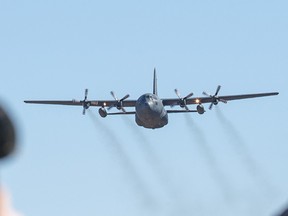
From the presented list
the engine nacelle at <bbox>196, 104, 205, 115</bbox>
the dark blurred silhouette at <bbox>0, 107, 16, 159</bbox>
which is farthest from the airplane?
the dark blurred silhouette at <bbox>0, 107, 16, 159</bbox>

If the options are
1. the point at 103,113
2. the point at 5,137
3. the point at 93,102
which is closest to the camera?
the point at 5,137

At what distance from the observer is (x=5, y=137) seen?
7691 millimetres

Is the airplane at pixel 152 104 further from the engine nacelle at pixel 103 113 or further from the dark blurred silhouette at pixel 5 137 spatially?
the dark blurred silhouette at pixel 5 137

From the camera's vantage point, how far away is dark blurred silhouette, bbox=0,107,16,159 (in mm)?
7668

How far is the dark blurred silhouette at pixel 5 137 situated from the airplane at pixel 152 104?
103580 millimetres

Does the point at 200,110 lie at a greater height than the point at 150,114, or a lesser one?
lesser

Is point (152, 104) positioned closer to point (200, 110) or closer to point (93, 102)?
point (200, 110)

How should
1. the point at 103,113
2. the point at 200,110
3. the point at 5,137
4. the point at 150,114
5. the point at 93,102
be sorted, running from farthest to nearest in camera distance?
the point at 93,102, the point at 103,113, the point at 200,110, the point at 150,114, the point at 5,137

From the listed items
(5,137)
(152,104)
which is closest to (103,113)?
(152,104)

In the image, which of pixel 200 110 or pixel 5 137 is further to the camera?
pixel 200 110

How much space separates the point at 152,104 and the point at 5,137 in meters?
107

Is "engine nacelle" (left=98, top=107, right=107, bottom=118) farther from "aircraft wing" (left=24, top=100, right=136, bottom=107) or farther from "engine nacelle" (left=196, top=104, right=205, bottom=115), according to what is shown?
"engine nacelle" (left=196, top=104, right=205, bottom=115)

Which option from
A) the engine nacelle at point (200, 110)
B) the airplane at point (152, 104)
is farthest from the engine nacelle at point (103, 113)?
the engine nacelle at point (200, 110)

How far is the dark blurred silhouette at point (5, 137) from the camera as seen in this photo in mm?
7668
